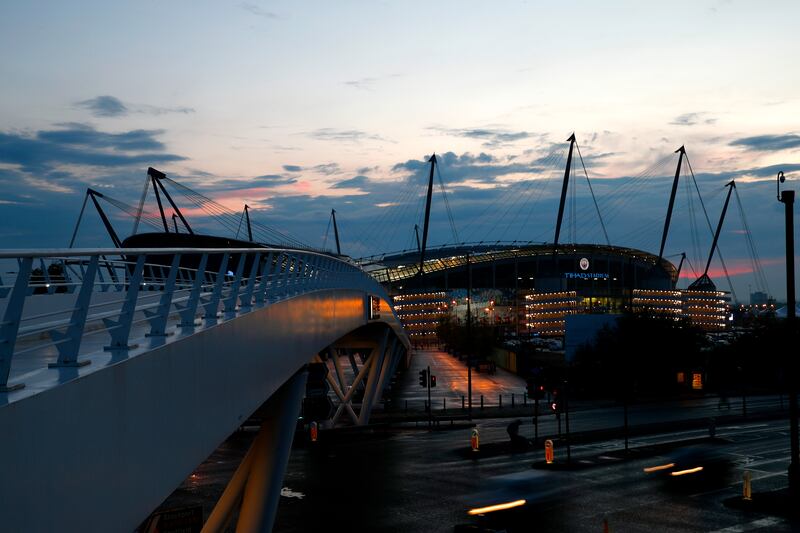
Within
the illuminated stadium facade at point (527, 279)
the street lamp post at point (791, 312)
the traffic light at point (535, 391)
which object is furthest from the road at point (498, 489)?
the illuminated stadium facade at point (527, 279)

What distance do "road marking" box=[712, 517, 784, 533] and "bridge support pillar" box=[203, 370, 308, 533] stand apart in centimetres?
1459

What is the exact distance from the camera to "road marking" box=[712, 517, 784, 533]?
77.0 ft

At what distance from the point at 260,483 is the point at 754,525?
16562mm

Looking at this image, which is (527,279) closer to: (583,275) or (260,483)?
(583,275)

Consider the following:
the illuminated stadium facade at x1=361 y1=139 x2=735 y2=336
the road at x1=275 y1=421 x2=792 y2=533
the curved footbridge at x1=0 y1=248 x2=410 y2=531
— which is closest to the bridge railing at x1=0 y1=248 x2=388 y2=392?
the curved footbridge at x1=0 y1=248 x2=410 y2=531

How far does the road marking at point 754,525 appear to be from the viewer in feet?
77.0

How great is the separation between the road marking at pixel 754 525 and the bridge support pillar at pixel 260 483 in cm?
1459

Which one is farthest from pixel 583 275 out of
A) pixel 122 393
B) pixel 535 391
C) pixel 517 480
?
pixel 122 393

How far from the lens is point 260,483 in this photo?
1370 cm

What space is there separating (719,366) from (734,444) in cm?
3571

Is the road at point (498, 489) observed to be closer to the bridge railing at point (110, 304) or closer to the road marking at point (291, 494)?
the road marking at point (291, 494)

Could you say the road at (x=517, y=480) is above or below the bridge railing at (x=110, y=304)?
below

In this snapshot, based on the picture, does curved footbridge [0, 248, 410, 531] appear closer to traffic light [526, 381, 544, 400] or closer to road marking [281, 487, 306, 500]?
road marking [281, 487, 306, 500]

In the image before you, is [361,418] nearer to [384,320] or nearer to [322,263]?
[384,320]
